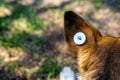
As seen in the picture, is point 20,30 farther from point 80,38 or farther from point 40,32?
point 80,38

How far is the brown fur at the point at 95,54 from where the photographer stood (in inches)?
86.4

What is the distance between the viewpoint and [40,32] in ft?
21.8

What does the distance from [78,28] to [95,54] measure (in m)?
0.24

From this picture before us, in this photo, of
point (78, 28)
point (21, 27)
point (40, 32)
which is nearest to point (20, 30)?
Result: point (21, 27)

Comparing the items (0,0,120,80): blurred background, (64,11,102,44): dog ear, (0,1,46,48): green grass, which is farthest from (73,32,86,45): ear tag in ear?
(0,1,46,48): green grass

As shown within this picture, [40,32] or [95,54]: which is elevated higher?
[95,54]

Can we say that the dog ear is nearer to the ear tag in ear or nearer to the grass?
the ear tag in ear

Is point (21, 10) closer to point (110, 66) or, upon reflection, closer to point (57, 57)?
point (57, 57)

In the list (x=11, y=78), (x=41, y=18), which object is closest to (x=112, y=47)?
(x=11, y=78)

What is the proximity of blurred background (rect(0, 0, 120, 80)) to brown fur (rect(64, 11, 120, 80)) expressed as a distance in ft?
9.56

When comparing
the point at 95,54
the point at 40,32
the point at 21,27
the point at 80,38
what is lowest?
the point at 40,32

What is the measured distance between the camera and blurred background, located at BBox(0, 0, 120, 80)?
543 cm

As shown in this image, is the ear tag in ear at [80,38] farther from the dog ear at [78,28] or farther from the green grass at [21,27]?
the green grass at [21,27]

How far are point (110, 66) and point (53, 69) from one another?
10.5 feet
